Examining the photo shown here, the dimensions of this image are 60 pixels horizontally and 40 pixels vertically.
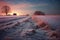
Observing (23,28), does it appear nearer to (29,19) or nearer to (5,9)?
(29,19)

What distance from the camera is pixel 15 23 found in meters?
1.92

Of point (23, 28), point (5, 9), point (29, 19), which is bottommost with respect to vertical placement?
point (23, 28)

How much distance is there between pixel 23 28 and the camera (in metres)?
1.92

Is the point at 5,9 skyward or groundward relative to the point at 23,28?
skyward

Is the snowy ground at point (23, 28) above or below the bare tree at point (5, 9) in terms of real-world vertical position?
below

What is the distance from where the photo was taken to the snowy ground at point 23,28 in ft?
6.13

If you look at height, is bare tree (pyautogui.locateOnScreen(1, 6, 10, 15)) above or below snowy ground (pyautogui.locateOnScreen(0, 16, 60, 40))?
above

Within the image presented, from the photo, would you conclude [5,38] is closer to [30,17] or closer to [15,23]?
[15,23]

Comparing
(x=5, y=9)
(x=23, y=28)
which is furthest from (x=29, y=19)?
(x=5, y=9)

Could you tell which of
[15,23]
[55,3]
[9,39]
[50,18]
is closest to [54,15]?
[50,18]

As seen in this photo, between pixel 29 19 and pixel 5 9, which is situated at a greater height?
pixel 5 9

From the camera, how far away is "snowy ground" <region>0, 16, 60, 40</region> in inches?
73.5

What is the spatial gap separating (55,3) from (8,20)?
2.67 feet

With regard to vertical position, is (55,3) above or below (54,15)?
above
